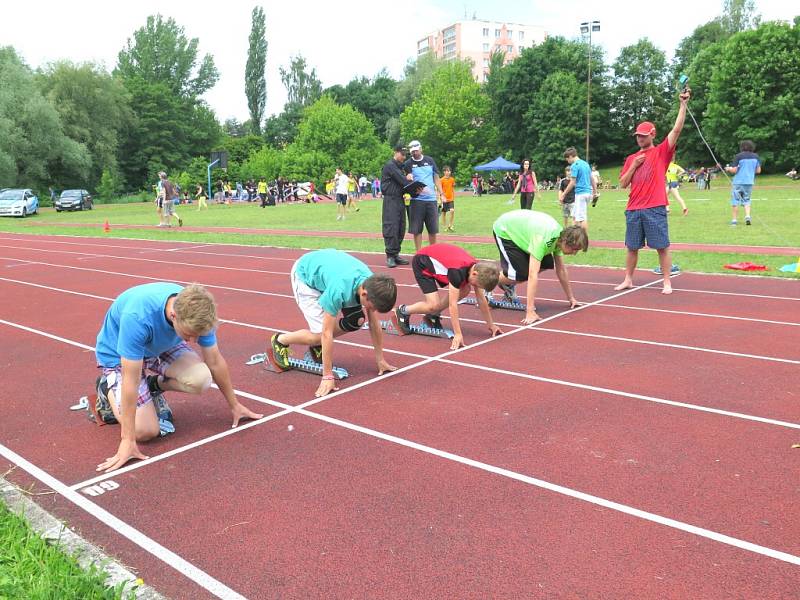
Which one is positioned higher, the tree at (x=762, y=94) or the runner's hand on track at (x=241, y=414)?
the tree at (x=762, y=94)

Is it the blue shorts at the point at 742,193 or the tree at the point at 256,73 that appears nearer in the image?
the blue shorts at the point at 742,193

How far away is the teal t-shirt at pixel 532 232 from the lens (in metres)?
7.06

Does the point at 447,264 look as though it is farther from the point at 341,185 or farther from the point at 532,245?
the point at 341,185

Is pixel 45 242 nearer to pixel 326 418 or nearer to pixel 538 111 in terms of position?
pixel 326 418

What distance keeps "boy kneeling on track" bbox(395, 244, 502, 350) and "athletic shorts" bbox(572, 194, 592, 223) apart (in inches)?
278

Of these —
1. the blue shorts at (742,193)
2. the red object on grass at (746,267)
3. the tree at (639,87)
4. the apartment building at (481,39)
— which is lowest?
the red object on grass at (746,267)

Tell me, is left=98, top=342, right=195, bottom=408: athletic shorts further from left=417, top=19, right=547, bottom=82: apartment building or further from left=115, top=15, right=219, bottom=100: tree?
left=417, top=19, right=547, bottom=82: apartment building

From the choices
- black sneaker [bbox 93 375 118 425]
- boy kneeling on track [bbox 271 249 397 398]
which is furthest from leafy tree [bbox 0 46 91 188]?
black sneaker [bbox 93 375 118 425]

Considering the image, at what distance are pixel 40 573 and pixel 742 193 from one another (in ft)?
52.5

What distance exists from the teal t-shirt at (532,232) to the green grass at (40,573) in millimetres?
5190

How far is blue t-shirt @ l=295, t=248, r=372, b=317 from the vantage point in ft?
16.1

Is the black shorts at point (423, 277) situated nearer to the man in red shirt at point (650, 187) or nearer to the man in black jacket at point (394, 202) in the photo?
the man in red shirt at point (650, 187)

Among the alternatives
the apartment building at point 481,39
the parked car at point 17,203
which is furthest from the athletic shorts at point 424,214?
the apartment building at point 481,39

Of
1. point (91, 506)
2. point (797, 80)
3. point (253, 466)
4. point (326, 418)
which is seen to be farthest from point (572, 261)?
point (797, 80)
